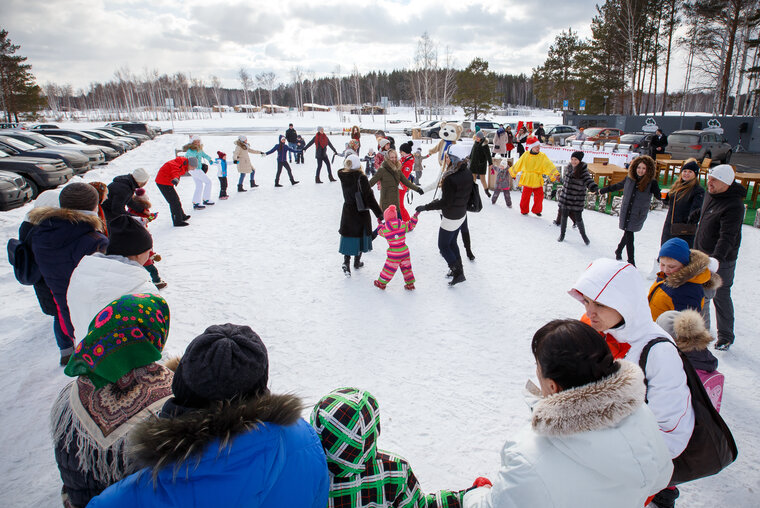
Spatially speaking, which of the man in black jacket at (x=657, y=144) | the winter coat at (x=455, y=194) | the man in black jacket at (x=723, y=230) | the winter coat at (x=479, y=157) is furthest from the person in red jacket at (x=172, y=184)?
the man in black jacket at (x=657, y=144)

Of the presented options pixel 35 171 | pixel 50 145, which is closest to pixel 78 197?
pixel 35 171

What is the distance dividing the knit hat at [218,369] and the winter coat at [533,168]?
8183 mm

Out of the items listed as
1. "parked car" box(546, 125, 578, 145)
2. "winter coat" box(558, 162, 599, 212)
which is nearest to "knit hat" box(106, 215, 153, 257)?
"winter coat" box(558, 162, 599, 212)

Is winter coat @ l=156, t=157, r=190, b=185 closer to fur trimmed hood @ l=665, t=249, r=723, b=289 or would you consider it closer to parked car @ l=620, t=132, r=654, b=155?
fur trimmed hood @ l=665, t=249, r=723, b=289

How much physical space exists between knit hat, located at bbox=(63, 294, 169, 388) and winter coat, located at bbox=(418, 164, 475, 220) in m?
3.93

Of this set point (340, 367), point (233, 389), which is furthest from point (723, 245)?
point (233, 389)

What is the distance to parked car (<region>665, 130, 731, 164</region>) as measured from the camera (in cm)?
1591

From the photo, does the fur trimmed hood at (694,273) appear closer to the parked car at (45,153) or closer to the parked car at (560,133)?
the parked car at (45,153)

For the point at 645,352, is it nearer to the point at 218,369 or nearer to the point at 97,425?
the point at 218,369

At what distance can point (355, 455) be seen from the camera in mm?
1416

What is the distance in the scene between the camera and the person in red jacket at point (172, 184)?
780 centimetres

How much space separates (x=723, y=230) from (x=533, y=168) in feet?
16.0

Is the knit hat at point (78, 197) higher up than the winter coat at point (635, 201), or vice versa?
the knit hat at point (78, 197)

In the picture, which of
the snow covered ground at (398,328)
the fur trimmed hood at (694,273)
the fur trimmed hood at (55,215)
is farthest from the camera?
the fur trimmed hood at (55,215)
